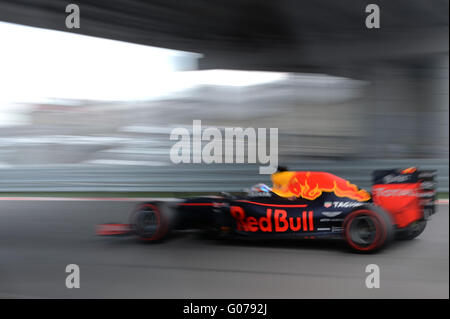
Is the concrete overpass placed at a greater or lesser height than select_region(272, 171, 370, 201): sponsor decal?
greater

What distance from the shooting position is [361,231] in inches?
149

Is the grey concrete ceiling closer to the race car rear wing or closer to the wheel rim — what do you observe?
the race car rear wing

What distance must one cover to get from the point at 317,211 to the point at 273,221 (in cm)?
39

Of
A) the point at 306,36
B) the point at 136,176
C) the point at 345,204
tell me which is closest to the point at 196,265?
the point at 345,204

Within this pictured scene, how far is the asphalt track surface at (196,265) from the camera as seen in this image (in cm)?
296

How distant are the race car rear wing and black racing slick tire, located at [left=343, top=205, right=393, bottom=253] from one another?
183 millimetres

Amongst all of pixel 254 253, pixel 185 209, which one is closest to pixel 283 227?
pixel 254 253

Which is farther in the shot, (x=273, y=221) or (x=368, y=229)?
(x=273, y=221)

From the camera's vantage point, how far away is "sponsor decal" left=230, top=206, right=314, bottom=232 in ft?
12.7

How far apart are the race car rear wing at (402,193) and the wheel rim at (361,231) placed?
A: 229 millimetres

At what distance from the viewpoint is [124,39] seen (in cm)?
399

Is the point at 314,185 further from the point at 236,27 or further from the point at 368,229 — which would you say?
the point at 236,27

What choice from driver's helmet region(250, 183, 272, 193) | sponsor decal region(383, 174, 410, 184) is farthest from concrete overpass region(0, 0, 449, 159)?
sponsor decal region(383, 174, 410, 184)

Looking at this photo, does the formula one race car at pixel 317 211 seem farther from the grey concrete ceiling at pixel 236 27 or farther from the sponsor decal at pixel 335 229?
the grey concrete ceiling at pixel 236 27
